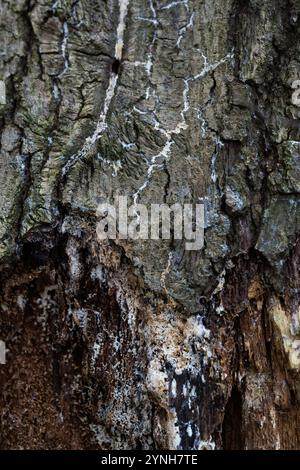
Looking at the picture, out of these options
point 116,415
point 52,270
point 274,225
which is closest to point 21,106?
point 52,270

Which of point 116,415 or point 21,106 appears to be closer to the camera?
point 21,106

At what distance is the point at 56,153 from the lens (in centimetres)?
137

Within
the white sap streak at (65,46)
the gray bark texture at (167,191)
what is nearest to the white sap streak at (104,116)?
the gray bark texture at (167,191)

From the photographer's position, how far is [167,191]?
1367mm

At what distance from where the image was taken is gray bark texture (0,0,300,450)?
1.34 meters

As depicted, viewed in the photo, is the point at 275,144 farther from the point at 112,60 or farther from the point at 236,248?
the point at 112,60

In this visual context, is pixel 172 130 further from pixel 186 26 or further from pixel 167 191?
pixel 186 26

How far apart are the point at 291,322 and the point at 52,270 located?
26.7 inches

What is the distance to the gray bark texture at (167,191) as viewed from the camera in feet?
4.40

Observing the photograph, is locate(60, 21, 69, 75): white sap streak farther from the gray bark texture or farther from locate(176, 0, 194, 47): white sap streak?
locate(176, 0, 194, 47): white sap streak

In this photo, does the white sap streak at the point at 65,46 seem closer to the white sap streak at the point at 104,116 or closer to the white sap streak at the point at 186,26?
the white sap streak at the point at 104,116

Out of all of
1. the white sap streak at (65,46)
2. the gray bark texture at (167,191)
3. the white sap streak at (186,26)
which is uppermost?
the white sap streak at (186,26)

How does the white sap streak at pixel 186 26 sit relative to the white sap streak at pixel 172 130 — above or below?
above

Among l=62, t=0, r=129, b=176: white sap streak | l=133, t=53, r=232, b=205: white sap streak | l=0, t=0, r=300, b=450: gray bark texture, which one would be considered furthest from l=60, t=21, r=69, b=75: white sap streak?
l=133, t=53, r=232, b=205: white sap streak
